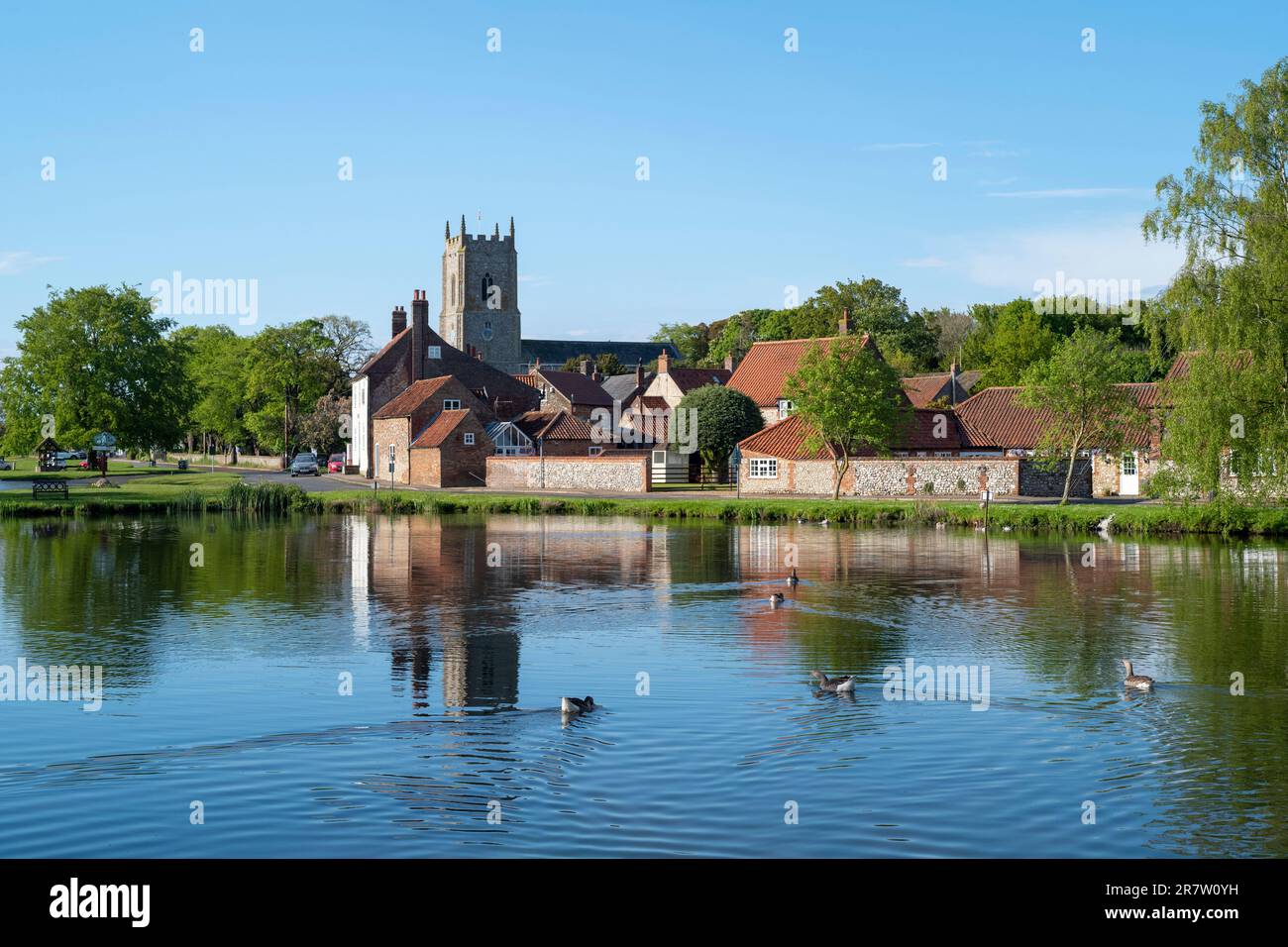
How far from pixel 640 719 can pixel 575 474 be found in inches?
2589

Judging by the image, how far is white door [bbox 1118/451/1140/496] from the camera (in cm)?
6819

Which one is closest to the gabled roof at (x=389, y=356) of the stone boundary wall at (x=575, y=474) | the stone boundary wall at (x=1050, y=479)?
the stone boundary wall at (x=575, y=474)

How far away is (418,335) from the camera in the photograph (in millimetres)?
101812

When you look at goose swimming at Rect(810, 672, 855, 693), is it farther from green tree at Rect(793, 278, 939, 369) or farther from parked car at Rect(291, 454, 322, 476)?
green tree at Rect(793, 278, 939, 369)

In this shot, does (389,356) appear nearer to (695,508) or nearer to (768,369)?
(768,369)

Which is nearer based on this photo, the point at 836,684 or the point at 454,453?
the point at 836,684

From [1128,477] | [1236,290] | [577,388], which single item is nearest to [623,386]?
[577,388]

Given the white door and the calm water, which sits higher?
the white door

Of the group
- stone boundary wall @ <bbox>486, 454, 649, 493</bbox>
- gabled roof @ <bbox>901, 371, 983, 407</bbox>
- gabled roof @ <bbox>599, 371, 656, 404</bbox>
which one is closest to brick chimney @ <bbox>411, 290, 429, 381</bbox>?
stone boundary wall @ <bbox>486, 454, 649, 493</bbox>

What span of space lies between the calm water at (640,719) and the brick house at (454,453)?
50102mm

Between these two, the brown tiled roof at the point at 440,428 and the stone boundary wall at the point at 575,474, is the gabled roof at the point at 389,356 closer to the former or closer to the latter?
the brown tiled roof at the point at 440,428

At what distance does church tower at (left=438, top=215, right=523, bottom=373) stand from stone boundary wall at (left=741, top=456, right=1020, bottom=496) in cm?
9155

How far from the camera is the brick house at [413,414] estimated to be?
92.6m
